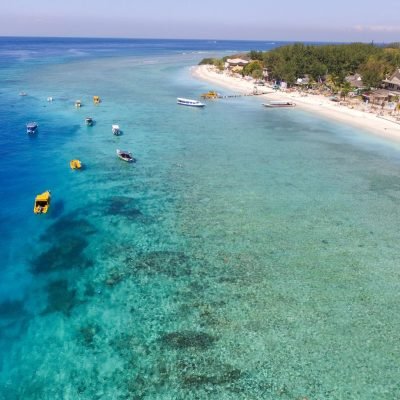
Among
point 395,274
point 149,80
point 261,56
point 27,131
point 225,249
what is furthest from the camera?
point 261,56

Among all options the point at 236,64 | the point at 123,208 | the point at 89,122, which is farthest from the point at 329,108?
the point at 236,64

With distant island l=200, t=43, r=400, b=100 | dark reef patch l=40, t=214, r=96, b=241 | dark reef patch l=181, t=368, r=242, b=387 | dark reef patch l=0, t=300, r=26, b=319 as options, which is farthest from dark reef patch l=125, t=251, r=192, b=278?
distant island l=200, t=43, r=400, b=100

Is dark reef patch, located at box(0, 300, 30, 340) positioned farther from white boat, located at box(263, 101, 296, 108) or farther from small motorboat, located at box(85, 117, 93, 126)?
white boat, located at box(263, 101, 296, 108)

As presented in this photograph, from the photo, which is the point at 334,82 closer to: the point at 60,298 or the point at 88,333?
the point at 60,298

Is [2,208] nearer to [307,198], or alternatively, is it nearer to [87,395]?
[87,395]

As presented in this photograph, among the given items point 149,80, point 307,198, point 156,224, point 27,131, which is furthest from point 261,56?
point 156,224

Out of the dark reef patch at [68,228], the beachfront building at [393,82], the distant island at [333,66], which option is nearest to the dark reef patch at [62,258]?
the dark reef patch at [68,228]
